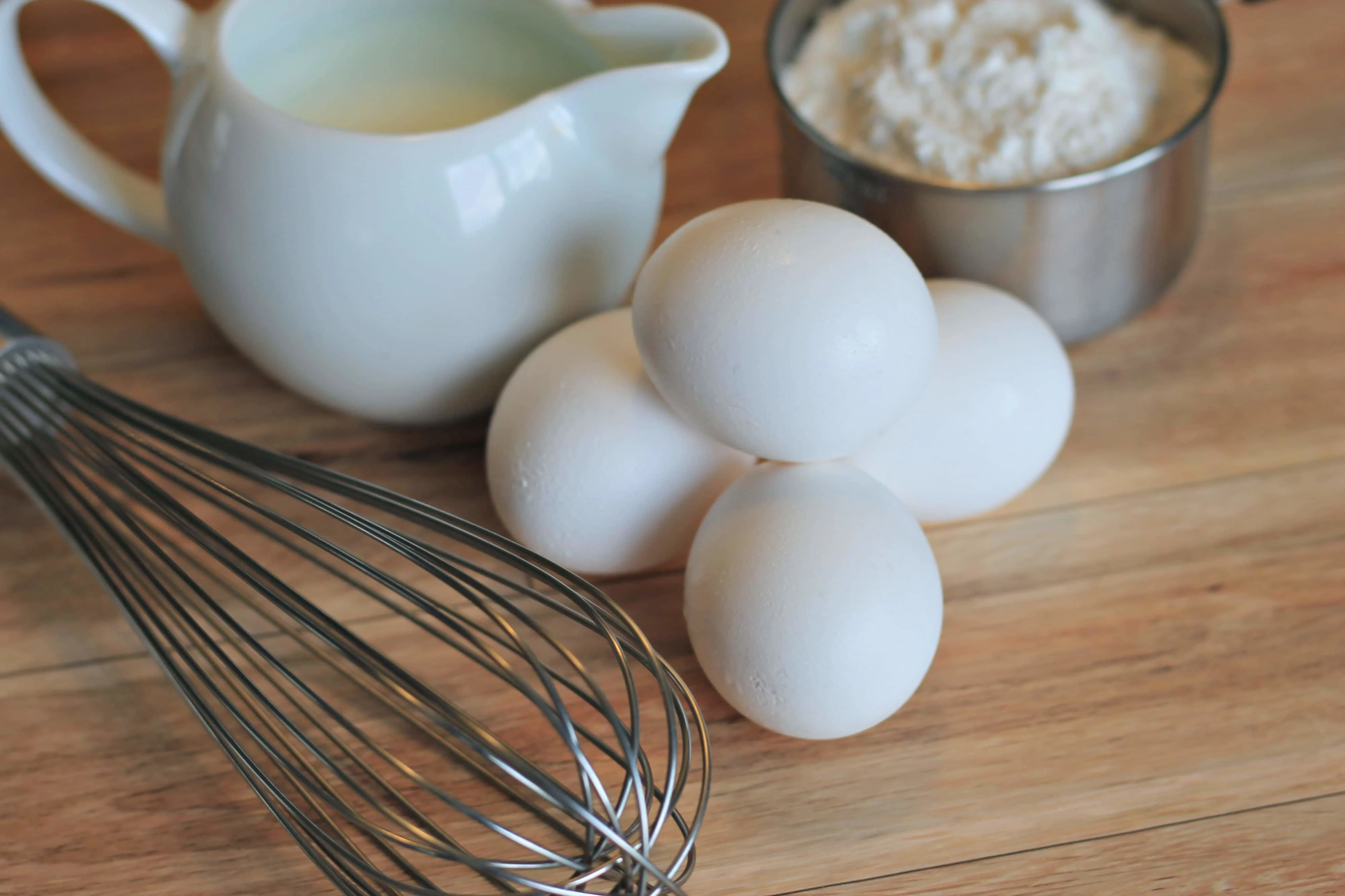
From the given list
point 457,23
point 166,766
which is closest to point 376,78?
point 457,23

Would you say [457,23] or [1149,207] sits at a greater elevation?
[457,23]

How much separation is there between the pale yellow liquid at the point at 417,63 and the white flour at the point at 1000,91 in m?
0.11

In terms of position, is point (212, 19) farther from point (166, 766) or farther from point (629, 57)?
point (166, 766)

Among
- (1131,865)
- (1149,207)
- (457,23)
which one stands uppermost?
(457,23)

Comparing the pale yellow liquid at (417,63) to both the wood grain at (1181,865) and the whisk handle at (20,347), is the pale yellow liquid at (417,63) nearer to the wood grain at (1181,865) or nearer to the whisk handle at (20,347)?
the whisk handle at (20,347)

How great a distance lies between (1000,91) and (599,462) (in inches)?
8.6

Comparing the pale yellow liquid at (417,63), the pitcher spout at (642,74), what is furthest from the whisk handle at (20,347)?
the pitcher spout at (642,74)

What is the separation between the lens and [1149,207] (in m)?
0.46

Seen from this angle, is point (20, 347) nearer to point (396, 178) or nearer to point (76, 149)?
point (76, 149)

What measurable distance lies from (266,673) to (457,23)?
266 millimetres

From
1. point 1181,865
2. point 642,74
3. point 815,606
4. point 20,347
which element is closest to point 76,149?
point 20,347

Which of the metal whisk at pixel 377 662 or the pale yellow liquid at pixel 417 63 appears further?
the pale yellow liquid at pixel 417 63

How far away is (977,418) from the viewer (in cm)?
40

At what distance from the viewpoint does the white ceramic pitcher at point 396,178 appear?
400 mm
